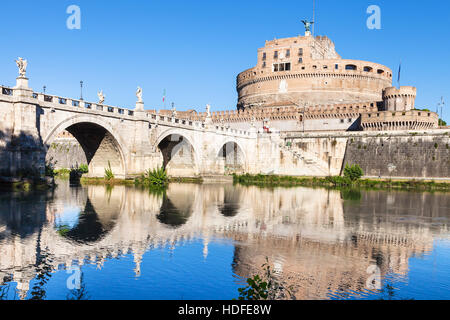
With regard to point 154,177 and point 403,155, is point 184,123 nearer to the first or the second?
point 154,177

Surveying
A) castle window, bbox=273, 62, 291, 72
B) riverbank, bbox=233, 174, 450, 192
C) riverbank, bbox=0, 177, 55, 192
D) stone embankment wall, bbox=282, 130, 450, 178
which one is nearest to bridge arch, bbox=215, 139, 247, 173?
stone embankment wall, bbox=282, 130, 450, 178

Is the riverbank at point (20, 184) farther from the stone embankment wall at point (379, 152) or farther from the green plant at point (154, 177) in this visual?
the stone embankment wall at point (379, 152)

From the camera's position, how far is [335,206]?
82.1 ft

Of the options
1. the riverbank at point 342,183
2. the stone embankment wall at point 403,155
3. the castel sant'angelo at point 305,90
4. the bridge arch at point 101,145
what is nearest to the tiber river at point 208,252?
the bridge arch at point 101,145

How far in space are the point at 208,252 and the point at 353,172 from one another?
1604 inches

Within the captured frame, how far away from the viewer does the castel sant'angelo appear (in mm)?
66025

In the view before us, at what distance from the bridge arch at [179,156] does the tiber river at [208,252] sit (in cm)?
2771

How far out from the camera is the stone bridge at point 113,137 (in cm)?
2725

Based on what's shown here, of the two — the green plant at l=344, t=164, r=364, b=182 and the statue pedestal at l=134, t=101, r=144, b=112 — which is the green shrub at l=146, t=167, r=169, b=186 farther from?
the green plant at l=344, t=164, r=364, b=182

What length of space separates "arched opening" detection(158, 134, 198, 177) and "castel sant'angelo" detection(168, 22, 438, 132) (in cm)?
1861

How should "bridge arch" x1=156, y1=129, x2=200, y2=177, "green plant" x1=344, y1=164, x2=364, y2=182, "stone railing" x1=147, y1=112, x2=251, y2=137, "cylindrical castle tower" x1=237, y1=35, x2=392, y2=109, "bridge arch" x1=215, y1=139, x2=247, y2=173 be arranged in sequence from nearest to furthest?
"stone railing" x1=147, y1=112, x2=251, y2=137 → "green plant" x1=344, y1=164, x2=364, y2=182 → "bridge arch" x1=156, y1=129, x2=200, y2=177 → "bridge arch" x1=215, y1=139, x2=247, y2=173 → "cylindrical castle tower" x1=237, y1=35, x2=392, y2=109

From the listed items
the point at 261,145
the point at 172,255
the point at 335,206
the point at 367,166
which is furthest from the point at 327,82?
the point at 172,255

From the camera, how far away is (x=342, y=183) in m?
46.8
